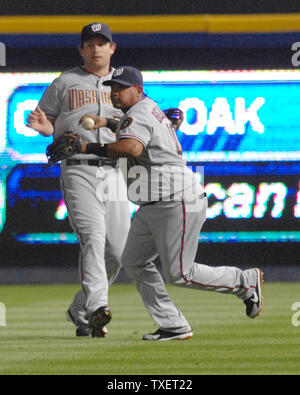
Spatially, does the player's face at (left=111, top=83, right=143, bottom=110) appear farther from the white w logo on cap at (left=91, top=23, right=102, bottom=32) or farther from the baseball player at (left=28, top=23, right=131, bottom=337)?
the white w logo on cap at (left=91, top=23, right=102, bottom=32)

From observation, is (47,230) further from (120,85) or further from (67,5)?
(120,85)

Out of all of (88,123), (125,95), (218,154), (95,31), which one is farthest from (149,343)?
(218,154)

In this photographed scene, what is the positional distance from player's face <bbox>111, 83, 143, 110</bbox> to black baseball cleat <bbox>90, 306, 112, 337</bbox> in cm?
126

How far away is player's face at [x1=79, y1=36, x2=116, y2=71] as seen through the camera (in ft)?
24.1

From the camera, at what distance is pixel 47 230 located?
457 inches

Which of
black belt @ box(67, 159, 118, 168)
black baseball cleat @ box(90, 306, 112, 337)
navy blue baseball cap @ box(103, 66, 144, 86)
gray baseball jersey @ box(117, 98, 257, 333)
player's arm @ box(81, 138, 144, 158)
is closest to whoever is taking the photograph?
player's arm @ box(81, 138, 144, 158)

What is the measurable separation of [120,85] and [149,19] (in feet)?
15.2

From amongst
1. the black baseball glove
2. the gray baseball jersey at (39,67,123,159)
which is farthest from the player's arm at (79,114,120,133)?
the gray baseball jersey at (39,67,123,159)

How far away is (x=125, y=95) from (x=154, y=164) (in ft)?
1.55

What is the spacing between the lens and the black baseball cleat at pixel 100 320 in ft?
22.1

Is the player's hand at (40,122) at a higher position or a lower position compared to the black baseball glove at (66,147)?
higher

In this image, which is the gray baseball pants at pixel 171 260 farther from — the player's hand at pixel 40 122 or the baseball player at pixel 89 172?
the player's hand at pixel 40 122

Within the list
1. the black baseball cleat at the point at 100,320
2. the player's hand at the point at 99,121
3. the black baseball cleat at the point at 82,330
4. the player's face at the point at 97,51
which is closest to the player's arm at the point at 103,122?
the player's hand at the point at 99,121

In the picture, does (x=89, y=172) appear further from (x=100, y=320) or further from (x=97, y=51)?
(x=100, y=320)
